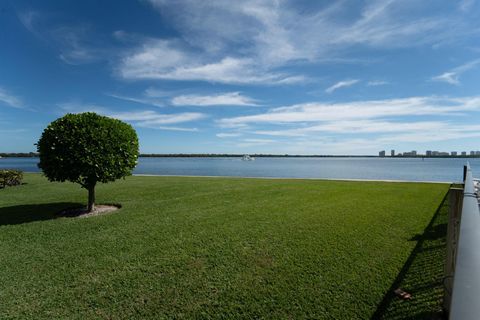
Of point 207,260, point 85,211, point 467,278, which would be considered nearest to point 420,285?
point 207,260

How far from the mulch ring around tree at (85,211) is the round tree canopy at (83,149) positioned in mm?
880

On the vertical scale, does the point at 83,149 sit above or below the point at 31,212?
above

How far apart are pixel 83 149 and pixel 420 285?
8069 millimetres

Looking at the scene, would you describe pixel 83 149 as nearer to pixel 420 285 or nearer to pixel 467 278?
pixel 420 285

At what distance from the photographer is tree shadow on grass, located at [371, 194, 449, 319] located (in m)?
3.35

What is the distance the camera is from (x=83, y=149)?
7742mm

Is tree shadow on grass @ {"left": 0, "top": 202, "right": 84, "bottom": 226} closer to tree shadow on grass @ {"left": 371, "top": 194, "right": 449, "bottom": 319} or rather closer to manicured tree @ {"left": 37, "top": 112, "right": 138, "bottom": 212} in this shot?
manicured tree @ {"left": 37, "top": 112, "right": 138, "bottom": 212}

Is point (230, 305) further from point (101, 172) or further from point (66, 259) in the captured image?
point (101, 172)

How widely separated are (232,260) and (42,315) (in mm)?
2699

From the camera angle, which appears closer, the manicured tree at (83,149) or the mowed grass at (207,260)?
the mowed grass at (207,260)

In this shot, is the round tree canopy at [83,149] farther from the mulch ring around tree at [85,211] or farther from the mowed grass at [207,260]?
the mowed grass at [207,260]

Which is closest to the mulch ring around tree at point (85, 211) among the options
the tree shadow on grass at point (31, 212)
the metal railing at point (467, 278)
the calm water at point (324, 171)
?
the tree shadow on grass at point (31, 212)

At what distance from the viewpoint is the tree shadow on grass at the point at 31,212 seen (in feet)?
25.5

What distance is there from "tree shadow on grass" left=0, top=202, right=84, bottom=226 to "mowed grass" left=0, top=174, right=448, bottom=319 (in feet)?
0.10
